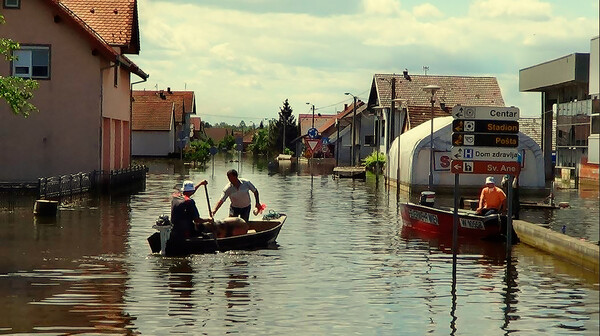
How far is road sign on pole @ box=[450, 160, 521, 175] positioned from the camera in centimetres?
1644

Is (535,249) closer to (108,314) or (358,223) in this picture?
(358,223)

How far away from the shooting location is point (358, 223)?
30.6 m

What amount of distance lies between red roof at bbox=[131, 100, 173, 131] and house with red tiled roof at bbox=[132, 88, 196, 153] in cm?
210

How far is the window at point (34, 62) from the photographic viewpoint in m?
42.0

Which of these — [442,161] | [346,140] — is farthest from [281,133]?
[442,161]

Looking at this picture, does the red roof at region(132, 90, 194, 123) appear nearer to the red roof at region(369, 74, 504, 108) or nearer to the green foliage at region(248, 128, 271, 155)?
the green foliage at region(248, 128, 271, 155)

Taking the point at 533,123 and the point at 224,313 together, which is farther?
the point at 533,123

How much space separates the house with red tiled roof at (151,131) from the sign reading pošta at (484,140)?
87.9 m

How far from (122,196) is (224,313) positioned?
27.2m

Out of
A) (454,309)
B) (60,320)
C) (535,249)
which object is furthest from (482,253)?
(60,320)

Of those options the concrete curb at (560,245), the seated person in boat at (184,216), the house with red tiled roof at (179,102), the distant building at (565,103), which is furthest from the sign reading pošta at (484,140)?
the house with red tiled roof at (179,102)

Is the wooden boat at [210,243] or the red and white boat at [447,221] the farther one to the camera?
the red and white boat at [447,221]

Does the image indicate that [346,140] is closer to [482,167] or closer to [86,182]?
[86,182]

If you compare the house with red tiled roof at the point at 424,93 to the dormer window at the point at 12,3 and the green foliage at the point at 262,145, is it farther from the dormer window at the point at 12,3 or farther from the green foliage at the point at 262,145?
the green foliage at the point at 262,145
